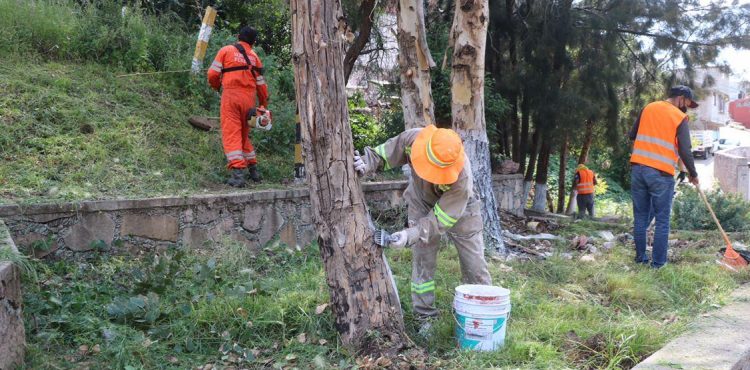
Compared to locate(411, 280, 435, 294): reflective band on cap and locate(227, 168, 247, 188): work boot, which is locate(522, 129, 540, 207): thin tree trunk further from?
locate(411, 280, 435, 294): reflective band on cap

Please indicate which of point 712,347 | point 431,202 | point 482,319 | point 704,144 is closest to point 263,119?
point 431,202

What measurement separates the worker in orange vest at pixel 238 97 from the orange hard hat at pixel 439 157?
118 inches

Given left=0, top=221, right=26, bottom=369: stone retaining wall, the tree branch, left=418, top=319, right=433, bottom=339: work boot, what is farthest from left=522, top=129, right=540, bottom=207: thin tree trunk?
Result: left=0, top=221, right=26, bottom=369: stone retaining wall

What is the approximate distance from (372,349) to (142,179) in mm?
3256

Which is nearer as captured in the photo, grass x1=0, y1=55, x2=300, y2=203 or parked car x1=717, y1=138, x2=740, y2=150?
grass x1=0, y1=55, x2=300, y2=203

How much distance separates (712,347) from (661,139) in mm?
2831

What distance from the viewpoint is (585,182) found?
12.8m

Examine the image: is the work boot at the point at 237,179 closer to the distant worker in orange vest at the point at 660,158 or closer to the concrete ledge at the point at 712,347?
the distant worker in orange vest at the point at 660,158

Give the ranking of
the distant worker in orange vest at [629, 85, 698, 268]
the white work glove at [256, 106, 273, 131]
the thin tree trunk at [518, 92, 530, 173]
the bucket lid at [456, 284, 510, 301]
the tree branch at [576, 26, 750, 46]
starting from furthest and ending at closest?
the thin tree trunk at [518, 92, 530, 173], the tree branch at [576, 26, 750, 46], the white work glove at [256, 106, 273, 131], the distant worker in orange vest at [629, 85, 698, 268], the bucket lid at [456, 284, 510, 301]

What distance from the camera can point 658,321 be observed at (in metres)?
4.67

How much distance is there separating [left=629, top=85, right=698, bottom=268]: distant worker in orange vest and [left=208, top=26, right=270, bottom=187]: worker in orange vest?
12.5 feet

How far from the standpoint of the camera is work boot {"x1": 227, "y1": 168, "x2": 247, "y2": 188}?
6.45 metres

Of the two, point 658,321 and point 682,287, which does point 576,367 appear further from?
point 682,287

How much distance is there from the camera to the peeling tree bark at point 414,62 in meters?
6.46
